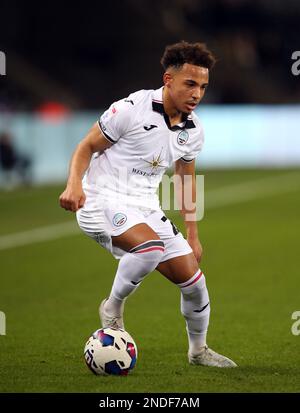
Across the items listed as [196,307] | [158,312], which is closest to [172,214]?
[158,312]

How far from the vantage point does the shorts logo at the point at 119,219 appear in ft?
23.8

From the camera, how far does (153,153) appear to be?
7.43m

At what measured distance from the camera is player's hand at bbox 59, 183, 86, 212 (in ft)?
22.4

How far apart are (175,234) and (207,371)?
1.01 metres

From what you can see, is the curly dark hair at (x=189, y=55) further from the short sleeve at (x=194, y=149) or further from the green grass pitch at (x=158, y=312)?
the green grass pitch at (x=158, y=312)

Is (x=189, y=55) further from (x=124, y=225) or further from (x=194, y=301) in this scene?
(x=194, y=301)

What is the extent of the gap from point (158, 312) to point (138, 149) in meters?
3.41

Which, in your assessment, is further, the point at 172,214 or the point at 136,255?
the point at 172,214

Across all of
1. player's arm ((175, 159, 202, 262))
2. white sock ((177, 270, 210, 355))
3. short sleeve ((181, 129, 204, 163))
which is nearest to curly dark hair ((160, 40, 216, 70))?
short sleeve ((181, 129, 204, 163))

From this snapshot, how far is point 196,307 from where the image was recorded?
296 inches

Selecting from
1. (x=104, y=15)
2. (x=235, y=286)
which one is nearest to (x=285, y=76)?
(x=104, y=15)

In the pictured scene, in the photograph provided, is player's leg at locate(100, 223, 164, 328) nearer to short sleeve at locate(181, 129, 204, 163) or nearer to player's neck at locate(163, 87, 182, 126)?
short sleeve at locate(181, 129, 204, 163)

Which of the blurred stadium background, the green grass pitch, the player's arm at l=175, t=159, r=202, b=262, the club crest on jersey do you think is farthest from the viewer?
the blurred stadium background

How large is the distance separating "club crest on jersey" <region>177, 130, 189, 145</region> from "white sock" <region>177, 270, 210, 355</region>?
37.6 inches
